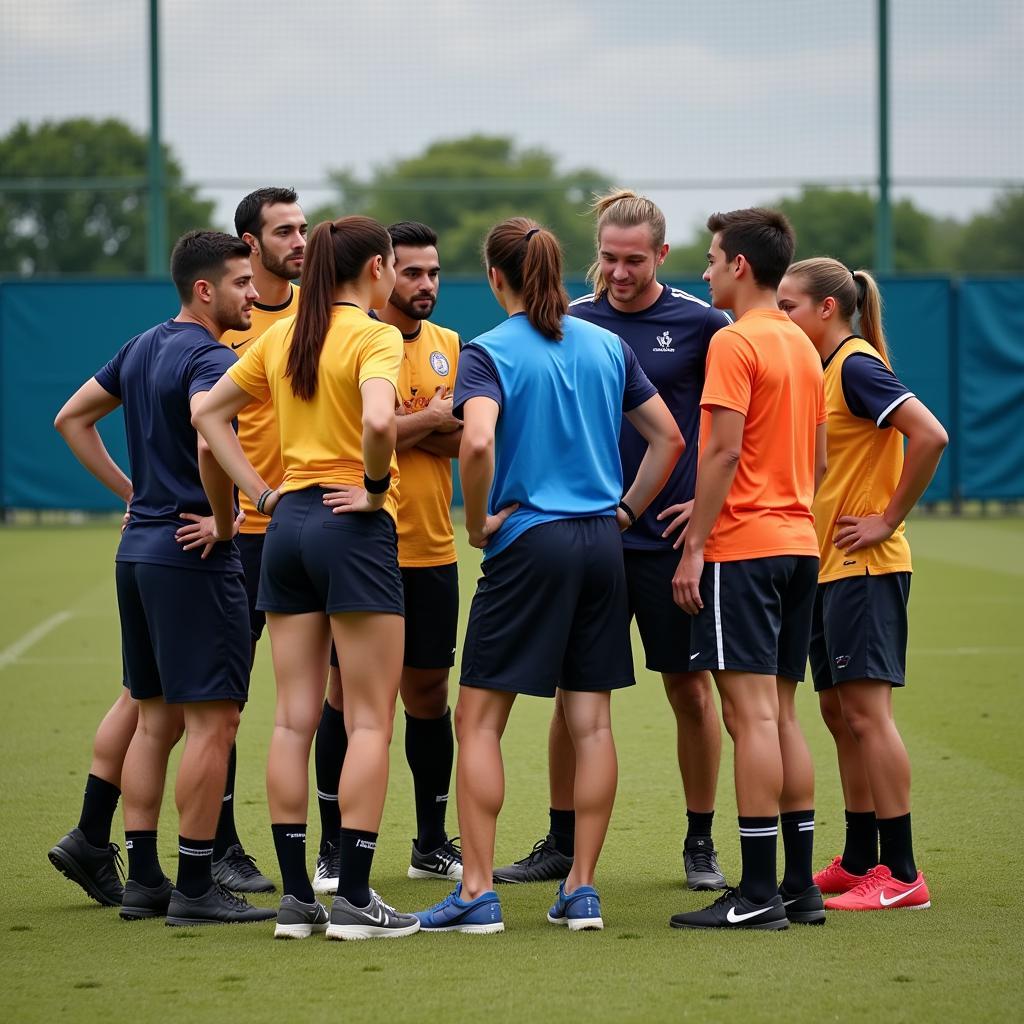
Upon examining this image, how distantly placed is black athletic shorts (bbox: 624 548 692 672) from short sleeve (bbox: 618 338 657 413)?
56 cm

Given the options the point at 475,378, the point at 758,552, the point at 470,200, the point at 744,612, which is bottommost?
the point at 744,612

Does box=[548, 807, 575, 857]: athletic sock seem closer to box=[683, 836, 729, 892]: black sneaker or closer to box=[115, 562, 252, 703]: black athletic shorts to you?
box=[683, 836, 729, 892]: black sneaker

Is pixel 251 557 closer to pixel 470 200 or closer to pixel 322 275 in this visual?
pixel 322 275

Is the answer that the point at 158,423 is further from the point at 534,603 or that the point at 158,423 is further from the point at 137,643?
the point at 534,603

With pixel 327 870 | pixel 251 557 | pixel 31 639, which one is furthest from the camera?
pixel 31 639

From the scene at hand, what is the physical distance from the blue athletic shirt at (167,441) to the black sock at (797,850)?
184cm

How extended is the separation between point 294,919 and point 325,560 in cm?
102

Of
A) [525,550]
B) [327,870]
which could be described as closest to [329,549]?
[525,550]

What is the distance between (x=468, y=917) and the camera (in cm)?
432

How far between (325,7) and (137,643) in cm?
1782

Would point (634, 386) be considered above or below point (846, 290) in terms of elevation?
below

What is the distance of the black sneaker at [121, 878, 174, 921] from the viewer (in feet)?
15.0

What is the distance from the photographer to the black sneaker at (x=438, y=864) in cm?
511

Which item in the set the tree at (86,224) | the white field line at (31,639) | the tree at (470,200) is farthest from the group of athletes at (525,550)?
the tree at (470,200)
